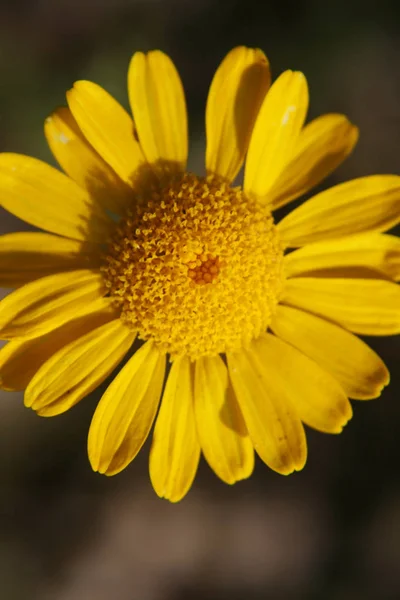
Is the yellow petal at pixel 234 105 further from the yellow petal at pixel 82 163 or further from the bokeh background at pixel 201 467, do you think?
the bokeh background at pixel 201 467

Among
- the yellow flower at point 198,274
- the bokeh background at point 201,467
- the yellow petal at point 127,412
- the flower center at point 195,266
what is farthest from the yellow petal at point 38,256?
the bokeh background at point 201,467

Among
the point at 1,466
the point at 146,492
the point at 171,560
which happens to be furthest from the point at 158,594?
the point at 1,466

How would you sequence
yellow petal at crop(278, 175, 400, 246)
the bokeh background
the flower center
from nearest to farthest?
1. the flower center
2. yellow petal at crop(278, 175, 400, 246)
3. the bokeh background

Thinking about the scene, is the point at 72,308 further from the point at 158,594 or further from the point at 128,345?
the point at 158,594

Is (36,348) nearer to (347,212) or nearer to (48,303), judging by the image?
(48,303)

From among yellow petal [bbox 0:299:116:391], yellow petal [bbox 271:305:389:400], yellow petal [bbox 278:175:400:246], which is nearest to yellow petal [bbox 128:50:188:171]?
yellow petal [bbox 278:175:400:246]

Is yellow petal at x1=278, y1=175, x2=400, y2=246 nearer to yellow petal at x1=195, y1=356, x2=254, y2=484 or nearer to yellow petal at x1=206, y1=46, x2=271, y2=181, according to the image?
yellow petal at x1=206, y1=46, x2=271, y2=181

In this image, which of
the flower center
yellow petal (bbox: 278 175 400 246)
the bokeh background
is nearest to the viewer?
the flower center
